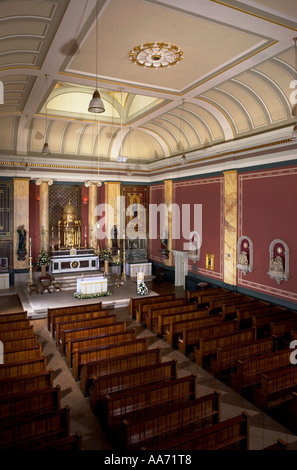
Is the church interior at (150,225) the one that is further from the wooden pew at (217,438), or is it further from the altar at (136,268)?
the altar at (136,268)

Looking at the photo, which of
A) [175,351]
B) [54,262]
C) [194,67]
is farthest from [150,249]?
[194,67]

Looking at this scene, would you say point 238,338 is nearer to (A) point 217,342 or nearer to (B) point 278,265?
(A) point 217,342

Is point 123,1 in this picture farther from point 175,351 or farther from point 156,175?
point 156,175

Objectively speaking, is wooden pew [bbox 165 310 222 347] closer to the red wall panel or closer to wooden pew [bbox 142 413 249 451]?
the red wall panel

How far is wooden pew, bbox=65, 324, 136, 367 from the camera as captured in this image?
858 centimetres

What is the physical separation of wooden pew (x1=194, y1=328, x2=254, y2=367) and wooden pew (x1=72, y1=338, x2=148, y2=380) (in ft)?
4.85

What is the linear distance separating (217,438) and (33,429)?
2754mm

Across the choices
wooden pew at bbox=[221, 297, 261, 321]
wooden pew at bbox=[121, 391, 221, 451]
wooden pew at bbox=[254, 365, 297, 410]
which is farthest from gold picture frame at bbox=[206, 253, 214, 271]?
wooden pew at bbox=[121, 391, 221, 451]

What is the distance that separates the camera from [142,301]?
12.8 m

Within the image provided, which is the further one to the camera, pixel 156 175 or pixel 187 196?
pixel 156 175

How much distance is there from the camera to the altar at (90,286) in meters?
14.7

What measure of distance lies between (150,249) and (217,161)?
8.13 metres
